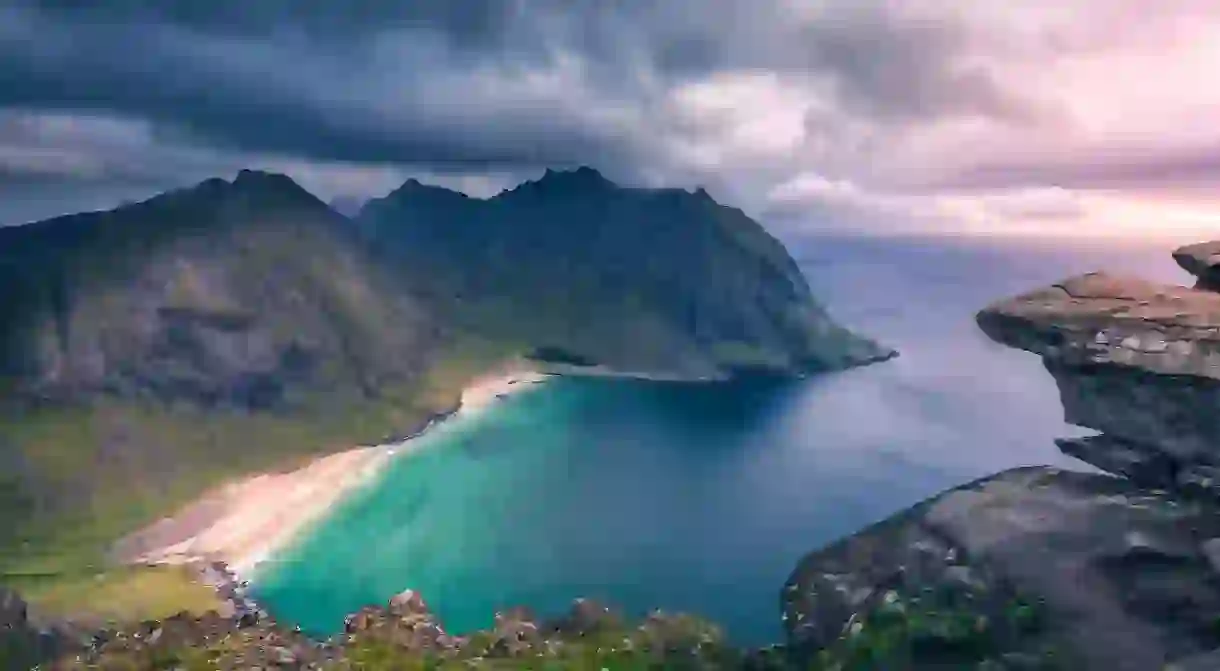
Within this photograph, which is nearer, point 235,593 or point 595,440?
point 235,593

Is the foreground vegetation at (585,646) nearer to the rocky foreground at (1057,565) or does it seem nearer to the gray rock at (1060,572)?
the rocky foreground at (1057,565)

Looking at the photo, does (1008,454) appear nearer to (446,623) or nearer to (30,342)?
(446,623)

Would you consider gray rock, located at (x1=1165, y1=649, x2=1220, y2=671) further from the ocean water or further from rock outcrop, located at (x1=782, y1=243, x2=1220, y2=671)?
the ocean water

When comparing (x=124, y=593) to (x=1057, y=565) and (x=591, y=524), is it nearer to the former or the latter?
(x=591, y=524)

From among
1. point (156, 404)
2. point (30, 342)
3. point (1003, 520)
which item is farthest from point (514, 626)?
point (30, 342)

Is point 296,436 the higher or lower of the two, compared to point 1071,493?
lower

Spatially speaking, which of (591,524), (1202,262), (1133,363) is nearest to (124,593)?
(591,524)

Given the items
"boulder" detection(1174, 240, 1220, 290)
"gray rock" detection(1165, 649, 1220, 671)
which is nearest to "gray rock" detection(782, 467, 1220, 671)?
"gray rock" detection(1165, 649, 1220, 671)

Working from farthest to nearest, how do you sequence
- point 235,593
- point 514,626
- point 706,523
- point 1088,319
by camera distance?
1. point 706,523
2. point 235,593
3. point 514,626
4. point 1088,319
